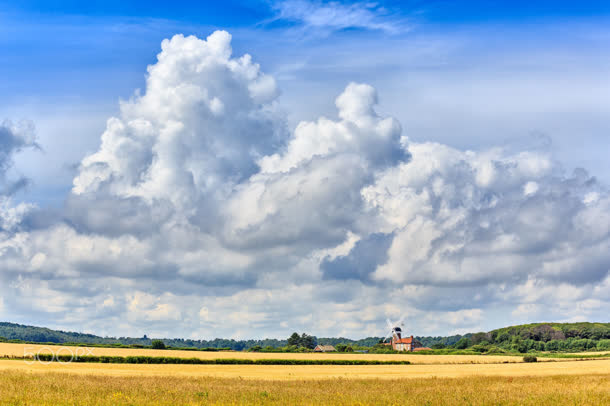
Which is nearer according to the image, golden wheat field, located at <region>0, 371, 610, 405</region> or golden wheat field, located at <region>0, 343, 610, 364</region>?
golden wheat field, located at <region>0, 371, 610, 405</region>

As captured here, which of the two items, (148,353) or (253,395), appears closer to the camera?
(253,395)

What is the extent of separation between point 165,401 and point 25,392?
334 inches

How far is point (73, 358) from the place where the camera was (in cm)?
9606

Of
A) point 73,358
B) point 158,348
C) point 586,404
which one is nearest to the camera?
point 586,404

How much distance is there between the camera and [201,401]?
31844mm

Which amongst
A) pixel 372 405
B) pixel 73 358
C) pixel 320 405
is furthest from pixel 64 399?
pixel 73 358

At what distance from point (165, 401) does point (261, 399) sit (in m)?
5.45

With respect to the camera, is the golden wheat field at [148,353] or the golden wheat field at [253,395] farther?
the golden wheat field at [148,353]

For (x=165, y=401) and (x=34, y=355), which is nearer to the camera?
(x=165, y=401)

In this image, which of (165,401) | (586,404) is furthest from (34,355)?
(586,404)

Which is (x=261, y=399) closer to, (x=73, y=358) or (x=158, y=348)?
(x=73, y=358)

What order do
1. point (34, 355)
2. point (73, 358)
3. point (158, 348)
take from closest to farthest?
point (34, 355)
point (73, 358)
point (158, 348)

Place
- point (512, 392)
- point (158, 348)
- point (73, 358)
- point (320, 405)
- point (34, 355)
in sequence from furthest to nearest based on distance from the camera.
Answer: point (158, 348), point (73, 358), point (34, 355), point (512, 392), point (320, 405)

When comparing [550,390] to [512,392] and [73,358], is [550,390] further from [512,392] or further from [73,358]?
[73,358]
